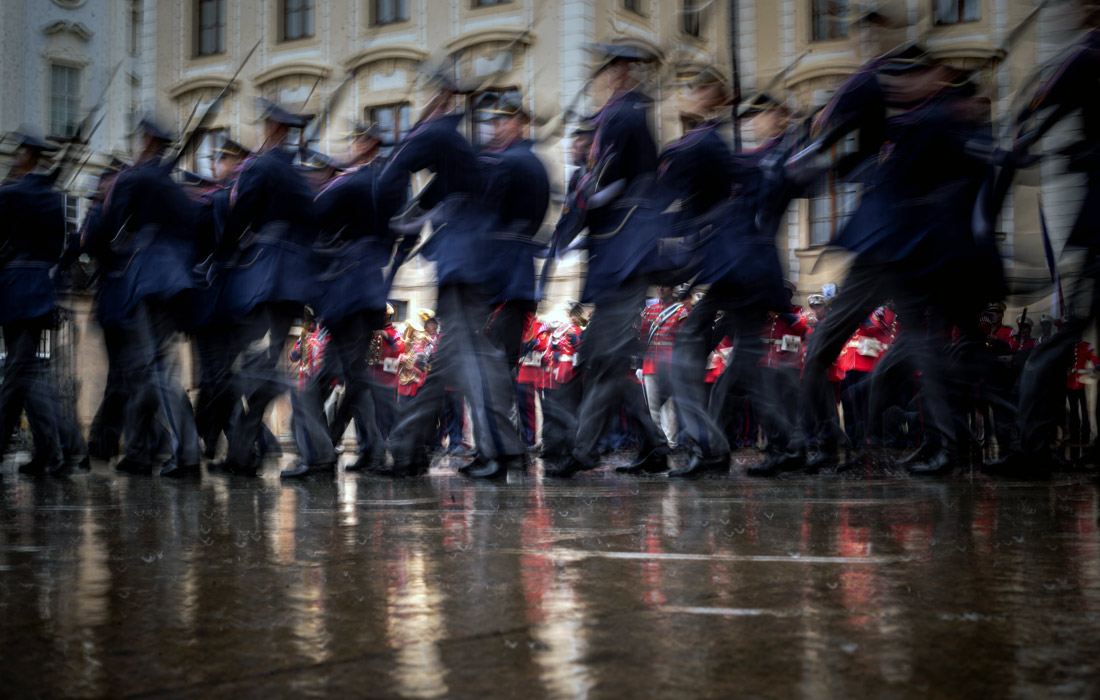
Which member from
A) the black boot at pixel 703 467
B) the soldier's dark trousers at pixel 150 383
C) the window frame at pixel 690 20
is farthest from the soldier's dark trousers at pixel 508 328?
the window frame at pixel 690 20

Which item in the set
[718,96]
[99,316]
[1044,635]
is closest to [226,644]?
[1044,635]

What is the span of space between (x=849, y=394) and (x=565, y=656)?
1384 cm

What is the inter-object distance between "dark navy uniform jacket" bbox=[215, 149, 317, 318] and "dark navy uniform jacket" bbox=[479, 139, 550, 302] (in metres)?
1.29

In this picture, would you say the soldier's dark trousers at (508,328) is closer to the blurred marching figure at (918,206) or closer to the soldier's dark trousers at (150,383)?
the soldier's dark trousers at (150,383)

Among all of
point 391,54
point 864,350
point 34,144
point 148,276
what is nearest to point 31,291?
point 148,276

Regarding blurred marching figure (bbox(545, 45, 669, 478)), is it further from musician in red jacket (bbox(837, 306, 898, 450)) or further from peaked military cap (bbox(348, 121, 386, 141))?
musician in red jacket (bbox(837, 306, 898, 450))

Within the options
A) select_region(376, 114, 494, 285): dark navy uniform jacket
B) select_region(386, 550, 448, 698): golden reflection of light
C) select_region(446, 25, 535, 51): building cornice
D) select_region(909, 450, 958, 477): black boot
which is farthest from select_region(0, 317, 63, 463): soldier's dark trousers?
select_region(446, 25, 535, 51): building cornice

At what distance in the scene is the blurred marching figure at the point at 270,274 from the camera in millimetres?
8648

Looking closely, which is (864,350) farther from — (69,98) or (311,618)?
(69,98)

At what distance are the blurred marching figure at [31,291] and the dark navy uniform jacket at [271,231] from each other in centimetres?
132

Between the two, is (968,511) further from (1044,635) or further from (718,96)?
(718,96)

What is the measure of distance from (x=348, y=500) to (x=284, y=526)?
1.37 m

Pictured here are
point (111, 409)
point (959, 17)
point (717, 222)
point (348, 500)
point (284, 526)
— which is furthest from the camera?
point (959, 17)

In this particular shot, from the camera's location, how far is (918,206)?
734 cm
